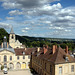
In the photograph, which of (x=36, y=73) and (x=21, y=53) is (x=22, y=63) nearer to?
(x=21, y=53)

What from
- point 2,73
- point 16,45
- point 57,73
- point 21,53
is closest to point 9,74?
point 2,73

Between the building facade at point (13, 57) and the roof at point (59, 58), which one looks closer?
the roof at point (59, 58)

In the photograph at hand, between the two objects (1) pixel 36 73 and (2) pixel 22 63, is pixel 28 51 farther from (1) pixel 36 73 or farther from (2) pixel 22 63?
(1) pixel 36 73

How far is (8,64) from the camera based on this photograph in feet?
139

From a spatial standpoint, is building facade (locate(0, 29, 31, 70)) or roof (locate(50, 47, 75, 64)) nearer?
roof (locate(50, 47, 75, 64))

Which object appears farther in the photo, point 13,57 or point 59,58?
point 13,57

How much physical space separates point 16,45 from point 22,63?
23.6 meters

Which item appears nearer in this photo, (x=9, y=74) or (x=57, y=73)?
(x=57, y=73)

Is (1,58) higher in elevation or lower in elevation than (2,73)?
higher

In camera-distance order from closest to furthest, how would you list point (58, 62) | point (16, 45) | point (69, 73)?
point (58, 62)
point (69, 73)
point (16, 45)

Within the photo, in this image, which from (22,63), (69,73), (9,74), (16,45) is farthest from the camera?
(16,45)

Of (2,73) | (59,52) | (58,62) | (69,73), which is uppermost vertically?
(59,52)

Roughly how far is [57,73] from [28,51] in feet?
75.9

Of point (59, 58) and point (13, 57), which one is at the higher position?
point (59, 58)
